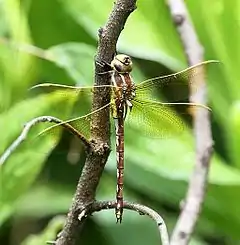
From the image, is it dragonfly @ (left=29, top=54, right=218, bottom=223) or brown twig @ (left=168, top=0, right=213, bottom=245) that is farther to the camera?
brown twig @ (left=168, top=0, right=213, bottom=245)

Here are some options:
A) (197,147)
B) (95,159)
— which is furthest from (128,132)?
(95,159)

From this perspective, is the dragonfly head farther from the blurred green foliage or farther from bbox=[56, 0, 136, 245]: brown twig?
the blurred green foliage

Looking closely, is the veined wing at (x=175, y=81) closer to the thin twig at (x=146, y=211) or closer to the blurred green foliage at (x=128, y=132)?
the blurred green foliage at (x=128, y=132)

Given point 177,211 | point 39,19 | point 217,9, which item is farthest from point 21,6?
point 177,211

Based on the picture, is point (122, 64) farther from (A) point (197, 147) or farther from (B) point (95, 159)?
(A) point (197, 147)

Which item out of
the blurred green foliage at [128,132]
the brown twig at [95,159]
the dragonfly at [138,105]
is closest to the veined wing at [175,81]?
the dragonfly at [138,105]

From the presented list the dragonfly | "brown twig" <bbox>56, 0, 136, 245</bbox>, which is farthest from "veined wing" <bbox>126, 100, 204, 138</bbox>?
"brown twig" <bbox>56, 0, 136, 245</bbox>
